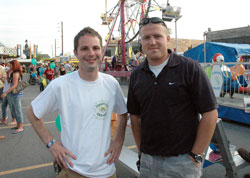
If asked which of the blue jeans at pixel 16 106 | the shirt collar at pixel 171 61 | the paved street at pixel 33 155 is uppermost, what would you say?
the shirt collar at pixel 171 61

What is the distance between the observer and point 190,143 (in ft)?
5.39

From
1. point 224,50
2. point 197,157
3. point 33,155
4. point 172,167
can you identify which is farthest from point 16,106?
point 224,50

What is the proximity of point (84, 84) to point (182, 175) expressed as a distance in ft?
3.33

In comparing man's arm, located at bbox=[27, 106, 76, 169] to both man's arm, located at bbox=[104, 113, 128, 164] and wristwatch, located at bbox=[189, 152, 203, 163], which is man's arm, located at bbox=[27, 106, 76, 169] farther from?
wristwatch, located at bbox=[189, 152, 203, 163]

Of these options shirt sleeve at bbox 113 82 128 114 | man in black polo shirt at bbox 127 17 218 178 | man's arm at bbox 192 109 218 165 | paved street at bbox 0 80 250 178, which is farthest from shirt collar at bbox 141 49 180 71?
paved street at bbox 0 80 250 178

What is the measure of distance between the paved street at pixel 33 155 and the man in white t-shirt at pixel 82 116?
189cm

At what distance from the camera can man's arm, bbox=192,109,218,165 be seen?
1557 millimetres

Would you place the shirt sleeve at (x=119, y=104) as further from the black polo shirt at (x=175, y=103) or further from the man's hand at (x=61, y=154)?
the man's hand at (x=61, y=154)

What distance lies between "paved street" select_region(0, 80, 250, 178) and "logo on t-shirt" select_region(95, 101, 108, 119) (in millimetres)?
2007

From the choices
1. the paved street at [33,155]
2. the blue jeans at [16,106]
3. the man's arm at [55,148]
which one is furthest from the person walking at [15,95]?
the man's arm at [55,148]

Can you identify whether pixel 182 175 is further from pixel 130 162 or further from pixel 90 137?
pixel 130 162

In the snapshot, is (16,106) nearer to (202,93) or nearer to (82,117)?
(82,117)

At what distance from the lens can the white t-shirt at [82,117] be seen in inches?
63.9

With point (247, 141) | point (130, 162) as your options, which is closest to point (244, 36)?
point (247, 141)
